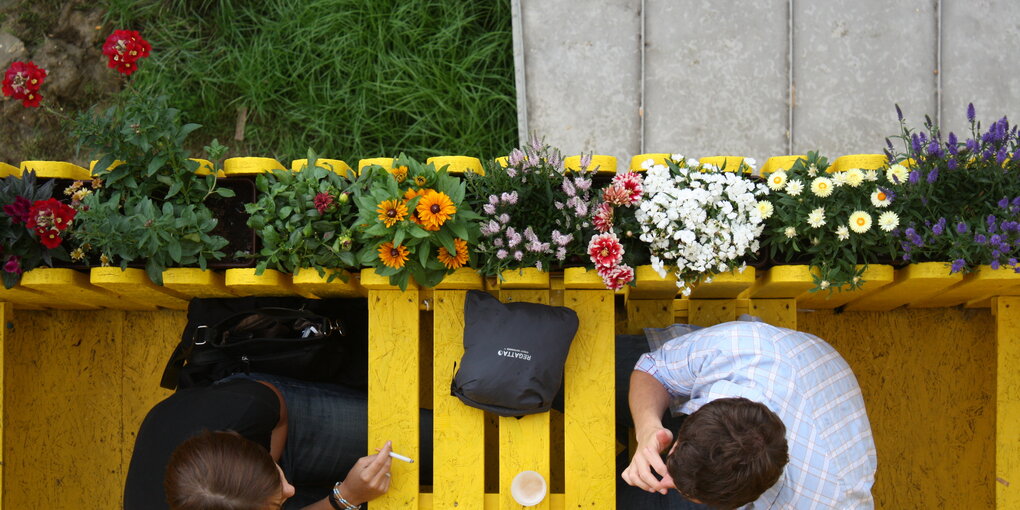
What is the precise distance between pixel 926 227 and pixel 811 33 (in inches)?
67.1

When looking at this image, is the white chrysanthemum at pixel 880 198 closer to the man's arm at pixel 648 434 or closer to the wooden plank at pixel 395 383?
the man's arm at pixel 648 434

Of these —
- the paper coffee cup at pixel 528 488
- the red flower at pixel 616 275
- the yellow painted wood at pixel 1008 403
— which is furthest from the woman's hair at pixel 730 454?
the yellow painted wood at pixel 1008 403

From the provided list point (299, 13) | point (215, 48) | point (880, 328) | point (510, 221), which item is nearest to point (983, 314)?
point (880, 328)

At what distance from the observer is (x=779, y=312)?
3.01m

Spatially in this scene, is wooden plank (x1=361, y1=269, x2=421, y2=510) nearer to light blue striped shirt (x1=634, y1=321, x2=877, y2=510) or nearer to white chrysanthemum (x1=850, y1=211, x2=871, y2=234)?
light blue striped shirt (x1=634, y1=321, x2=877, y2=510)

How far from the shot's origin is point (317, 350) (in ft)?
9.48

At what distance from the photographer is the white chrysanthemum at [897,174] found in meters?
2.52

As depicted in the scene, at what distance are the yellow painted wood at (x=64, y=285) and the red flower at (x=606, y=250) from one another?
1.76m

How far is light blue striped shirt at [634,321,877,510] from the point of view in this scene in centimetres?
245

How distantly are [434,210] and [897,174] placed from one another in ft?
4.72

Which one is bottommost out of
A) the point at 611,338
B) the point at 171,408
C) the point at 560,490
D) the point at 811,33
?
the point at 560,490

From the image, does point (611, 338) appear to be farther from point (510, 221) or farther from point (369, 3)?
point (369, 3)

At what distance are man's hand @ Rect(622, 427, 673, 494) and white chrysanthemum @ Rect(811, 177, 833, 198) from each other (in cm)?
89

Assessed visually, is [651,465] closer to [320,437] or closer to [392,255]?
[392,255]
